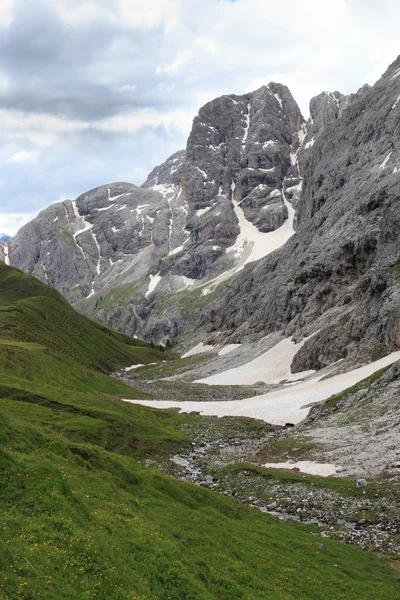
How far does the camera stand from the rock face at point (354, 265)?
11231 centimetres

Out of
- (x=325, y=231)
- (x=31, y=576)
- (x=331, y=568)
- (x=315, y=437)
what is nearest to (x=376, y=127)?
(x=325, y=231)

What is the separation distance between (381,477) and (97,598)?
3408 cm

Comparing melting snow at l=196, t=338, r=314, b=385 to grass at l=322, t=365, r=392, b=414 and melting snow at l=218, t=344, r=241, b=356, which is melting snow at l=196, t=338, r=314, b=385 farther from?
grass at l=322, t=365, r=392, b=414

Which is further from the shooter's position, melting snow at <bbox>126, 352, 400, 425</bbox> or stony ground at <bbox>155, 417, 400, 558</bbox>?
melting snow at <bbox>126, 352, 400, 425</bbox>

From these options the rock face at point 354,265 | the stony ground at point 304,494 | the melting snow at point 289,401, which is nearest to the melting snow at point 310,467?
the stony ground at point 304,494

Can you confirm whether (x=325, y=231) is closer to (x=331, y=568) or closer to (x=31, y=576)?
(x=331, y=568)

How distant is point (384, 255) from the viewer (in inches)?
5212

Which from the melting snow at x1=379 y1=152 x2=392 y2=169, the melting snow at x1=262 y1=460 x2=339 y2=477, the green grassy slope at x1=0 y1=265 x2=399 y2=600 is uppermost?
the melting snow at x1=379 y1=152 x2=392 y2=169

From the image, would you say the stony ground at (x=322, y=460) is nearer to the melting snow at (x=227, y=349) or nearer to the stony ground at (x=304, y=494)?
the stony ground at (x=304, y=494)

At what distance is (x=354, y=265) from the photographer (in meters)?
151

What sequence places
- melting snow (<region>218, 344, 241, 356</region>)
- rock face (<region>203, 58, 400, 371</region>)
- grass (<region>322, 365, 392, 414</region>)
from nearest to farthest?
grass (<region>322, 365, 392, 414</region>) → rock face (<region>203, 58, 400, 371</region>) → melting snow (<region>218, 344, 241, 356</region>)

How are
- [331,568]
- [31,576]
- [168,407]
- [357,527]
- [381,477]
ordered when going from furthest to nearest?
[168,407] → [381,477] → [357,527] → [331,568] → [31,576]

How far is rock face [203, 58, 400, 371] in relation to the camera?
11231 centimetres

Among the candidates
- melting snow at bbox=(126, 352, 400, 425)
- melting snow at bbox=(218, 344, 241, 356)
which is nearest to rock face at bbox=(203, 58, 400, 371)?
melting snow at bbox=(218, 344, 241, 356)
